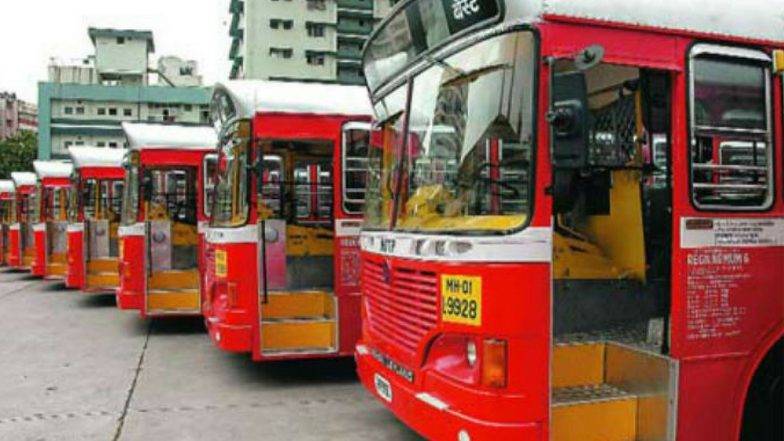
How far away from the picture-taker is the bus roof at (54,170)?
16781mm

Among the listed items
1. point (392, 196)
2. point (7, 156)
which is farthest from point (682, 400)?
point (7, 156)

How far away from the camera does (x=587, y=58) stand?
3.72 m

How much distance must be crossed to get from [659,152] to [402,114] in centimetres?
161

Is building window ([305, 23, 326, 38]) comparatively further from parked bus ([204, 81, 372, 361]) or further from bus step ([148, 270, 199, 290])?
parked bus ([204, 81, 372, 361])

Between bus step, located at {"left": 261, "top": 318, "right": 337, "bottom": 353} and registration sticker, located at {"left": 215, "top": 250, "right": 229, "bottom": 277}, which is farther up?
registration sticker, located at {"left": 215, "top": 250, "right": 229, "bottom": 277}

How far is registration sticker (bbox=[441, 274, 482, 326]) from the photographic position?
3951 mm

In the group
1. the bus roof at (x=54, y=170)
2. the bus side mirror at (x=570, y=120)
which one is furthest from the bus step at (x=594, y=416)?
the bus roof at (x=54, y=170)

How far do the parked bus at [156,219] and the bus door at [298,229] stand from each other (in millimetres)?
1924

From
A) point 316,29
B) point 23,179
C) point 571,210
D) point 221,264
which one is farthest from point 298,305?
point 316,29

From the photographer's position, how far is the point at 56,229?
642 inches

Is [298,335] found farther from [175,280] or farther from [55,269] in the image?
[55,269]

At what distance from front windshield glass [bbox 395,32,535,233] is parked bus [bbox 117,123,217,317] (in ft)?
20.7

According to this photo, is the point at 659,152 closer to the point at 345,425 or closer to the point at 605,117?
the point at 605,117

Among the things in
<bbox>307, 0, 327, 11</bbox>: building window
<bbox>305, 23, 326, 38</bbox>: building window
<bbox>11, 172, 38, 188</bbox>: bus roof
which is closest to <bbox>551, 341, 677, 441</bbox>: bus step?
<bbox>11, 172, 38, 188</bbox>: bus roof
